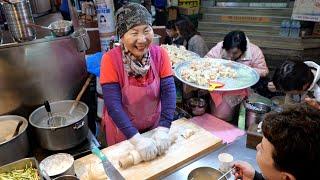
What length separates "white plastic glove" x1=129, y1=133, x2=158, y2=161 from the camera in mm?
1620

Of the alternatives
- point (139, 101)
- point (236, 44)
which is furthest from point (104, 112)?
point (236, 44)

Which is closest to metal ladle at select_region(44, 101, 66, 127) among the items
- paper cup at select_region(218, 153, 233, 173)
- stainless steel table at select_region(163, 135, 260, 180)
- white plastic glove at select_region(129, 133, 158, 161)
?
white plastic glove at select_region(129, 133, 158, 161)

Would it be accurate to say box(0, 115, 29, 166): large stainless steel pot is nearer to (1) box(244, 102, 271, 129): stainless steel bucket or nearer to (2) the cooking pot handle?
(2) the cooking pot handle

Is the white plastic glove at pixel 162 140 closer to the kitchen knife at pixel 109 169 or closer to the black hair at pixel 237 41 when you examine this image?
the kitchen knife at pixel 109 169

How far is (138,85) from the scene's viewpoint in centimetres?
197

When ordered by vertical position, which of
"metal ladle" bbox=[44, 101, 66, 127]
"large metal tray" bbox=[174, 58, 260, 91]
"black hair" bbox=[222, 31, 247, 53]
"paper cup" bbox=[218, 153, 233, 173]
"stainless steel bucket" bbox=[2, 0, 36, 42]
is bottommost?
"paper cup" bbox=[218, 153, 233, 173]

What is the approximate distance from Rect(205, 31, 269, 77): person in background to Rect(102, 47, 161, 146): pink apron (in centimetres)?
200

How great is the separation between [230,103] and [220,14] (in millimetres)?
5045

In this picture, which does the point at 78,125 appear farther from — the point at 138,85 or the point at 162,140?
the point at 162,140

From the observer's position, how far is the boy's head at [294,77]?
2219 millimetres

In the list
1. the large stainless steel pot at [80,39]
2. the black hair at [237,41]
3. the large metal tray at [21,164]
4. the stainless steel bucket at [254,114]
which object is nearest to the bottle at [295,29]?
the black hair at [237,41]

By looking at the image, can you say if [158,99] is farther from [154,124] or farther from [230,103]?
[230,103]

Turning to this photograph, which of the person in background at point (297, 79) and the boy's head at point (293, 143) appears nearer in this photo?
the boy's head at point (293, 143)

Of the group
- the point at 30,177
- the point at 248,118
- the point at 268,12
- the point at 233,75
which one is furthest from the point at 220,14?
the point at 30,177
